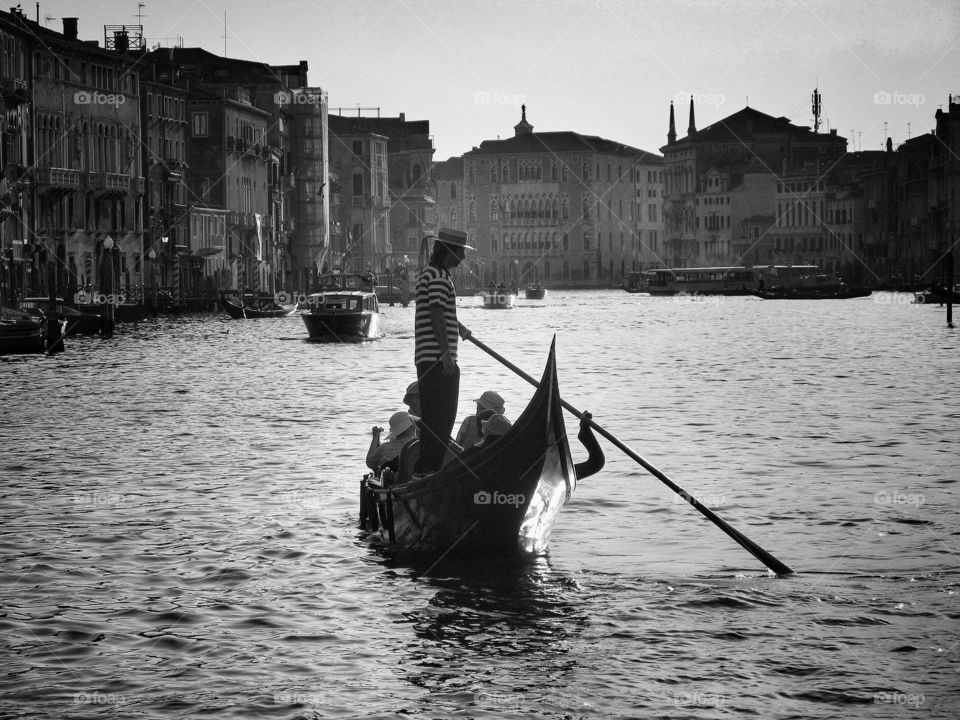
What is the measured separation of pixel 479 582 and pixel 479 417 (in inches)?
42.3

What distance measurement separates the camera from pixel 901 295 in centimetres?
8981

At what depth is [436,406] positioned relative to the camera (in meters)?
9.30

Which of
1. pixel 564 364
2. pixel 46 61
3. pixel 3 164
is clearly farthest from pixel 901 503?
pixel 46 61

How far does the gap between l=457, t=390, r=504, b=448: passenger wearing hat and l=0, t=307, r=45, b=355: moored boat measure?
2281 centimetres

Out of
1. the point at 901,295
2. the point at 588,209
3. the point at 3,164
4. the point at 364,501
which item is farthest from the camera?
the point at 588,209

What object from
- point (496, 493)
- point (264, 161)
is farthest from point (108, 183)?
point (496, 493)

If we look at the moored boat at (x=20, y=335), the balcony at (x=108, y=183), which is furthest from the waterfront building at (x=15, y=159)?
the moored boat at (x=20, y=335)

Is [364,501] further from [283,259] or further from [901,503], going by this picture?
[283,259]

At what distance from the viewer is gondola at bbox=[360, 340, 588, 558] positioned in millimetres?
8602

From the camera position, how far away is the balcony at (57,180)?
4684 cm

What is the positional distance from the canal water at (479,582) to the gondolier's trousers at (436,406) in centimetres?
71

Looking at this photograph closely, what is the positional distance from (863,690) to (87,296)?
39.9 meters

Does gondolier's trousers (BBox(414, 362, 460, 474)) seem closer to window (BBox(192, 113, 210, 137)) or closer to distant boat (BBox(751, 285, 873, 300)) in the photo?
window (BBox(192, 113, 210, 137))

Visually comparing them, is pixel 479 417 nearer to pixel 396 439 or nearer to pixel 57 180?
pixel 396 439
